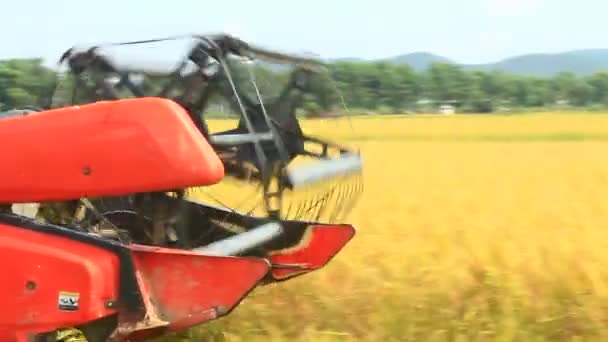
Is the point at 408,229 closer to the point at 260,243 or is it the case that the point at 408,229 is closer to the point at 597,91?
the point at 260,243

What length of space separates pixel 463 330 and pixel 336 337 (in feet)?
1.79

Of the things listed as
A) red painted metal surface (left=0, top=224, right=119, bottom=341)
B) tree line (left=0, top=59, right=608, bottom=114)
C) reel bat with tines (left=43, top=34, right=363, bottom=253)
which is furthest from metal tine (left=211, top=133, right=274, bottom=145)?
tree line (left=0, top=59, right=608, bottom=114)

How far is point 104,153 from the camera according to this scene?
3303mm

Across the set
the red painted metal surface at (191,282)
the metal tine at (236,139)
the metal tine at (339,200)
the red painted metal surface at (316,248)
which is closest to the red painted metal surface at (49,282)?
the red painted metal surface at (191,282)

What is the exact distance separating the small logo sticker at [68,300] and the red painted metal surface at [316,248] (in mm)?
1420

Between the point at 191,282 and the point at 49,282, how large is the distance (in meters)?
0.51

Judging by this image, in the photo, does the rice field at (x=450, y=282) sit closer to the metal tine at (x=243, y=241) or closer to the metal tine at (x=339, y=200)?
the metal tine at (x=339, y=200)

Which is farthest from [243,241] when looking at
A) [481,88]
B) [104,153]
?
[481,88]

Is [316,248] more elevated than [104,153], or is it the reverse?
[104,153]

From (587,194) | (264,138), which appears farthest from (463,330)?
(587,194)

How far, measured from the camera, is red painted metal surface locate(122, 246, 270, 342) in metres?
3.26

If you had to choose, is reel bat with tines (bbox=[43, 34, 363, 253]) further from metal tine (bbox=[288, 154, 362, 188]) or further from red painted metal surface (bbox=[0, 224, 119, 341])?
red painted metal surface (bbox=[0, 224, 119, 341])

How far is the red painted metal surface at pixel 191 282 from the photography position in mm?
3264

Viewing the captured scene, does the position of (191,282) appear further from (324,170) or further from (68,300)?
(324,170)
